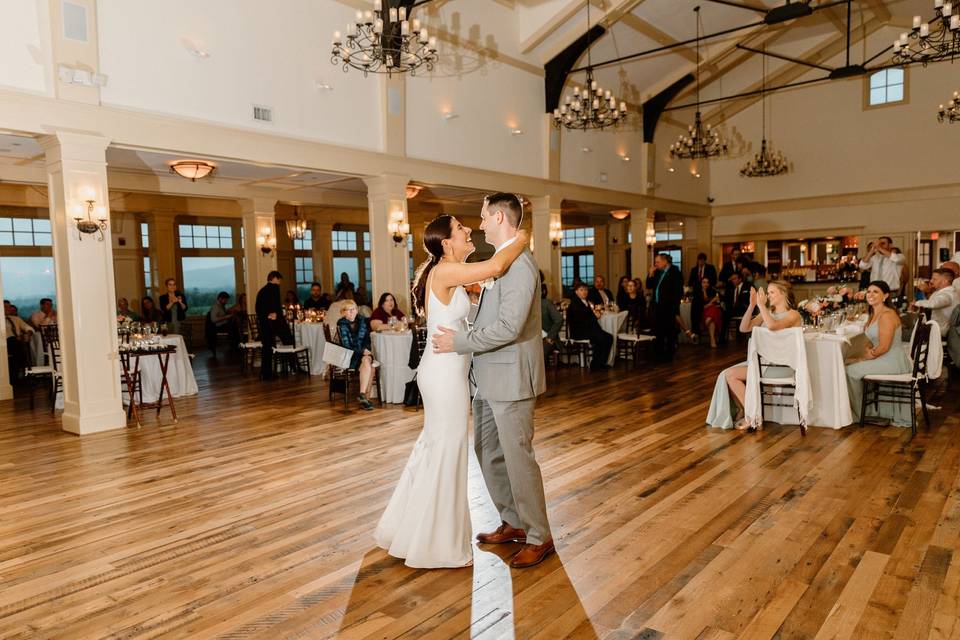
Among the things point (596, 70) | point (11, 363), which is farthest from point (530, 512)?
point (596, 70)

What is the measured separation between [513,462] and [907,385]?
177 inches

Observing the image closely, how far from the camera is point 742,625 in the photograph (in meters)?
2.52

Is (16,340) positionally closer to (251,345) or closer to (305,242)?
(251,345)

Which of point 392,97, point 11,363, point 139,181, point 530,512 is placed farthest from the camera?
point 139,181

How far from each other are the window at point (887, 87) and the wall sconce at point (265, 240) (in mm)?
13785

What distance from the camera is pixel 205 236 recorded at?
15.2 m

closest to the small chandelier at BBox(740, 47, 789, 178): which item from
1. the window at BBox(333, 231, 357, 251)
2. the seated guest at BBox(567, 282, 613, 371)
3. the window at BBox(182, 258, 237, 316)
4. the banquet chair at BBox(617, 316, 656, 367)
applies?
the banquet chair at BBox(617, 316, 656, 367)

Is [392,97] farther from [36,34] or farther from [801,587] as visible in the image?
[801,587]

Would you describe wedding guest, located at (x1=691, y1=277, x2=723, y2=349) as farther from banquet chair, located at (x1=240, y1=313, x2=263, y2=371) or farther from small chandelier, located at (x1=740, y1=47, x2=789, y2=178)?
banquet chair, located at (x1=240, y1=313, x2=263, y2=371)

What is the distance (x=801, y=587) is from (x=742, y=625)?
465 mm

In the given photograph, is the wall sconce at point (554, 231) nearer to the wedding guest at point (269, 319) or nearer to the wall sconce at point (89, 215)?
the wedding guest at point (269, 319)

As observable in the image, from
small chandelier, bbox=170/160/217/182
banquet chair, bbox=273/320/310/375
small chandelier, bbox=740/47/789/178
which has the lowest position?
banquet chair, bbox=273/320/310/375

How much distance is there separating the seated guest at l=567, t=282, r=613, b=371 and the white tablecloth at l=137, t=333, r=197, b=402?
5.13 metres

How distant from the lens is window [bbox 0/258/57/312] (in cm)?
1229
